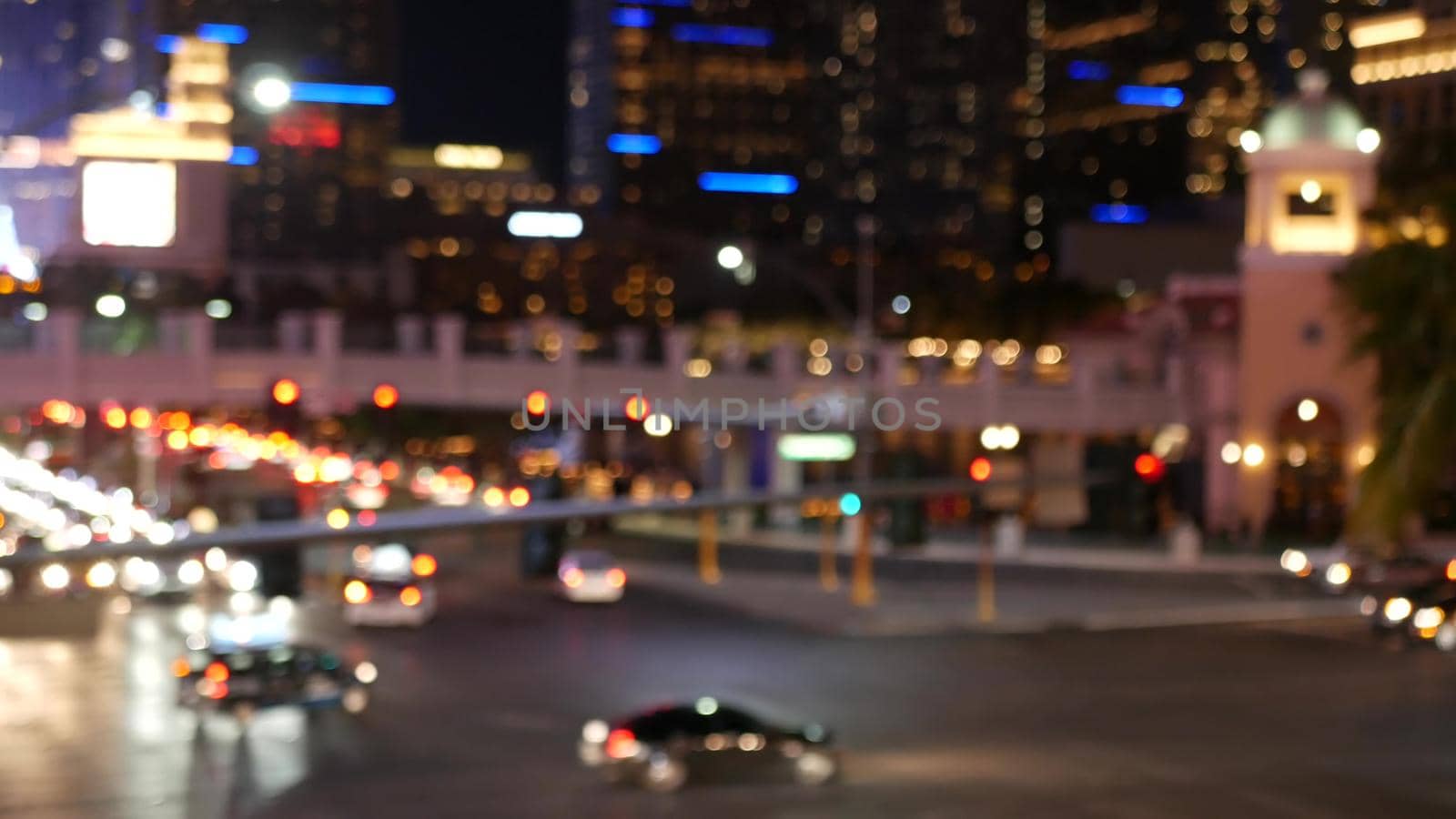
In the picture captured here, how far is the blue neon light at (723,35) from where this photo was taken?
179 metres

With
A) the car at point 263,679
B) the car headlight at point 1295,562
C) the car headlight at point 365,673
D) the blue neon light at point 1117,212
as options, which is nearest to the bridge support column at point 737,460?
the car headlight at point 1295,562

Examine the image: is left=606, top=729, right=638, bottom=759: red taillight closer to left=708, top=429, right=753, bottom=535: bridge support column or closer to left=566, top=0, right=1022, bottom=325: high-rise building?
left=708, top=429, right=753, bottom=535: bridge support column

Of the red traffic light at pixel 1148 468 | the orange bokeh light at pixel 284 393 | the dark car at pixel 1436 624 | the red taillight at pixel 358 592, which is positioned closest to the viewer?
the red traffic light at pixel 1148 468

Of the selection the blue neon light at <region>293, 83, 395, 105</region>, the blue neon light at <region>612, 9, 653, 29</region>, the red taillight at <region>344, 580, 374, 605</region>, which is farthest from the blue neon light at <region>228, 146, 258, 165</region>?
the blue neon light at <region>612, 9, 653, 29</region>

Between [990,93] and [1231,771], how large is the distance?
16951cm

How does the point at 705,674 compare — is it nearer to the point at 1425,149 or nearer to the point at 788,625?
the point at 788,625

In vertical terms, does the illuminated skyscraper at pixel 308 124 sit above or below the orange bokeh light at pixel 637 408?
above

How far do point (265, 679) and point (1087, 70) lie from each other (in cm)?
18293

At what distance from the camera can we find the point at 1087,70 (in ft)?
652

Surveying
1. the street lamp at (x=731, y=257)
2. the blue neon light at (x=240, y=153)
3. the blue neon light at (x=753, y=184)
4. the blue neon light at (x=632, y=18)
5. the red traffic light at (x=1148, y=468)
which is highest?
the blue neon light at (x=632, y=18)

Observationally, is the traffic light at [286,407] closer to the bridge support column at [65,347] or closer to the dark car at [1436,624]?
the bridge support column at [65,347]

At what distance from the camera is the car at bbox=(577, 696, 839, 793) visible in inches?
838

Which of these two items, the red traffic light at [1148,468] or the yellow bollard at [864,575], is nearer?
the red traffic light at [1148,468]

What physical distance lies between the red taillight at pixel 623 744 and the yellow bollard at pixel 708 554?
72.5ft
